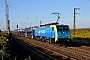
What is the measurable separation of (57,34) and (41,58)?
10.8 m

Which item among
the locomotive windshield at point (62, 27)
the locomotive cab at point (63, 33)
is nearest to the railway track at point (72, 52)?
the locomotive cab at point (63, 33)

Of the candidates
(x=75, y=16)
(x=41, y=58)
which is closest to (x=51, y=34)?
(x=41, y=58)

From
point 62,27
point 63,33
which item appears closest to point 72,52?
point 63,33

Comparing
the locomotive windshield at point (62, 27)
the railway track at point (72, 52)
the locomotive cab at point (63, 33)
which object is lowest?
the railway track at point (72, 52)

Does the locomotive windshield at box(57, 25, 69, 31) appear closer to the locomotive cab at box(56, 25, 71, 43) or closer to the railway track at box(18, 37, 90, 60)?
the locomotive cab at box(56, 25, 71, 43)

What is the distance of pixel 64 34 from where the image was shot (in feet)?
103

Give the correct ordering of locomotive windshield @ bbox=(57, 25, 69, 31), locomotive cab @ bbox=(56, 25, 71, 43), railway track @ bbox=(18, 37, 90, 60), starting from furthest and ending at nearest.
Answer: locomotive windshield @ bbox=(57, 25, 69, 31) < locomotive cab @ bbox=(56, 25, 71, 43) < railway track @ bbox=(18, 37, 90, 60)

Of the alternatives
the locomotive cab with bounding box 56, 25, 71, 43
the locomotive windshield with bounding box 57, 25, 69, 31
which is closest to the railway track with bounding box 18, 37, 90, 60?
the locomotive cab with bounding box 56, 25, 71, 43

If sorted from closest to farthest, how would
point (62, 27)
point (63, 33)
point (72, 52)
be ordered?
1. point (72, 52)
2. point (63, 33)
3. point (62, 27)

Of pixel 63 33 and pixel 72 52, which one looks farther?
pixel 63 33

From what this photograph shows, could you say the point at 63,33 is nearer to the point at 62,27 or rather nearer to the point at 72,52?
the point at 62,27

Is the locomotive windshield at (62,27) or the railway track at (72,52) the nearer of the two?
the railway track at (72,52)

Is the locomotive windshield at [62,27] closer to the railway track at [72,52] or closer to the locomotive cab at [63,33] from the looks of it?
the locomotive cab at [63,33]

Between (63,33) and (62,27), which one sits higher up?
(62,27)
